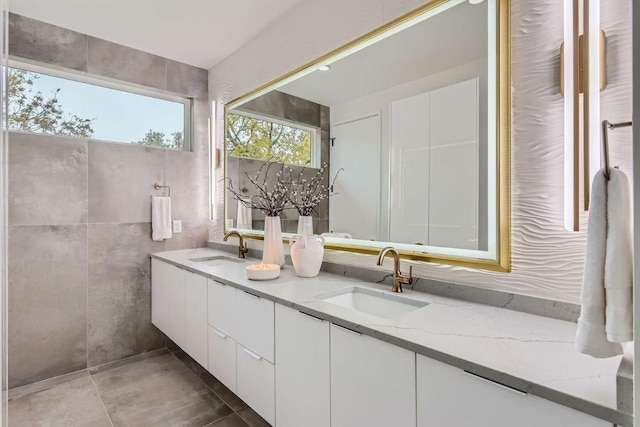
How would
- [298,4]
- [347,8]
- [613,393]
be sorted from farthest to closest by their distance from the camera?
[298,4]
[347,8]
[613,393]

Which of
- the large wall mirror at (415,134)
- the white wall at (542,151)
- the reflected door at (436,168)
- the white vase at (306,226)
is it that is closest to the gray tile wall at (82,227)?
the large wall mirror at (415,134)

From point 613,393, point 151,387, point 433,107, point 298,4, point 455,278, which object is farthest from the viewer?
point 151,387

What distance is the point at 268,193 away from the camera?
2.39 meters

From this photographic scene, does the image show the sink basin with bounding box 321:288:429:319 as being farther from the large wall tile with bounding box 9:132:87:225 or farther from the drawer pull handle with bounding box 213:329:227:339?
the large wall tile with bounding box 9:132:87:225

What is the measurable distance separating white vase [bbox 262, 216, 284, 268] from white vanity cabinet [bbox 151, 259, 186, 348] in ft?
2.03

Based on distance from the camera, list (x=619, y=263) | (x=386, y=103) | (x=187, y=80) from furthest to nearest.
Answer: (x=187, y=80) < (x=386, y=103) < (x=619, y=263)

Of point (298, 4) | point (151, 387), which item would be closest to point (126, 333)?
point (151, 387)

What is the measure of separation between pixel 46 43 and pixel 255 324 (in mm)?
2461

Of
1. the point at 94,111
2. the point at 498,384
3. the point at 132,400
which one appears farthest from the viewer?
the point at 94,111

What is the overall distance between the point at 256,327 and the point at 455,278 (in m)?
0.92

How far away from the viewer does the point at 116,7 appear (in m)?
2.08

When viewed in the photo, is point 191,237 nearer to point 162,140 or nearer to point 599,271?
point 162,140

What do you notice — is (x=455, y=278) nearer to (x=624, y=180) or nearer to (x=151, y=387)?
(x=624, y=180)

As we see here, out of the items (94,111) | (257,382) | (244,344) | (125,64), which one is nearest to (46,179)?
(94,111)
